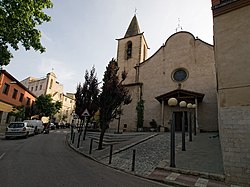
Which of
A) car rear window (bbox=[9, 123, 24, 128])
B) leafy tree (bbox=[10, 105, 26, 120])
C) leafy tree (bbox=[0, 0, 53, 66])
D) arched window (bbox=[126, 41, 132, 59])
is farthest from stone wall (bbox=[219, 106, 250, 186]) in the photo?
arched window (bbox=[126, 41, 132, 59])

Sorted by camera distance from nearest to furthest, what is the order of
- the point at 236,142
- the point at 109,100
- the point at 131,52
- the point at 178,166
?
1. the point at 236,142
2. the point at 178,166
3. the point at 109,100
4. the point at 131,52

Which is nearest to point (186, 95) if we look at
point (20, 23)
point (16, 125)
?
point (20, 23)

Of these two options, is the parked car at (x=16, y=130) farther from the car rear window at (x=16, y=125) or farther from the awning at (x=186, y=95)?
the awning at (x=186, y=95)

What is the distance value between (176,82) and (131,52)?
10.6 metres

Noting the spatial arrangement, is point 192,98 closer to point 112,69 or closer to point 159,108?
point 159,108

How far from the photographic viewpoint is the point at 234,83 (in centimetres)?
620

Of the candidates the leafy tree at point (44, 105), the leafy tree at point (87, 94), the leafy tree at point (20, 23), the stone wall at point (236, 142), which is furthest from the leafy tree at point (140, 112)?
the leafy tree at point (44, 105)

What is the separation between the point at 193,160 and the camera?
7406 millimetres

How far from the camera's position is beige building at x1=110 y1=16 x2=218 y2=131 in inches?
745

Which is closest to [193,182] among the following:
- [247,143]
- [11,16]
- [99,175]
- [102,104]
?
[247,143]

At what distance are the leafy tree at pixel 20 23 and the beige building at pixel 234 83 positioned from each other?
906 centimetres

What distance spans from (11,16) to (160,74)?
18.0m

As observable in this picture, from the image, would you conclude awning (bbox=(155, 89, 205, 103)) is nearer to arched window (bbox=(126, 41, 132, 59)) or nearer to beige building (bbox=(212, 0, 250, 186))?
beige building (bbox=(212, 0, 250, 186))

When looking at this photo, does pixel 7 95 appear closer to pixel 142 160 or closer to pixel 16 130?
pixel 16 130
